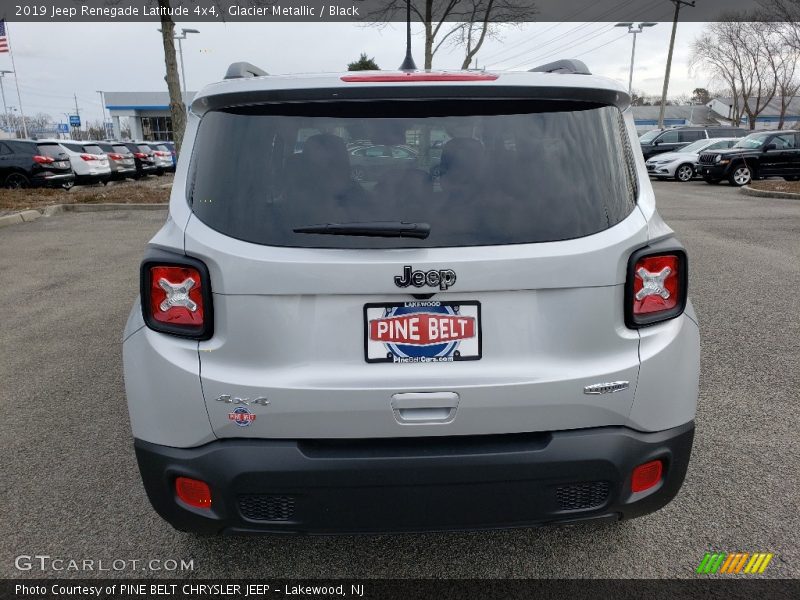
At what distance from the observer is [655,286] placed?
2.14 metres

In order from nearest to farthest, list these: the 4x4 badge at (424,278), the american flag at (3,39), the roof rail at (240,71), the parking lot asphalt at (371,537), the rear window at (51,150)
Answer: the 4x4 badge at (424,278) → the roof rail at (240,71) → the parking lot asphalt at (371,537) → the rear window at (51,150) → the american flag at (3,39)

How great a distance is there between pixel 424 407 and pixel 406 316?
0.30 meters

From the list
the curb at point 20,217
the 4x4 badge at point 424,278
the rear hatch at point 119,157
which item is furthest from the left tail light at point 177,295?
the rear hatch at point 119,157

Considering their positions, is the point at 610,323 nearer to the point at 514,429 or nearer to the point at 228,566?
the point at 514,429

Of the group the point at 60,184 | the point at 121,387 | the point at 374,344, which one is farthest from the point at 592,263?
the point at 60,184

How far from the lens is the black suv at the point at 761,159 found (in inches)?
806

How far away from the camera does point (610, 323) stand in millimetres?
2061

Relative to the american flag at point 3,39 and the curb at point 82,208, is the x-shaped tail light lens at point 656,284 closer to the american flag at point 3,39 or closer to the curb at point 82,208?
the curb at point 82,208

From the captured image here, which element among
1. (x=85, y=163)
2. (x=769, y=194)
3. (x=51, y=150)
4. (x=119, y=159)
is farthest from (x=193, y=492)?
(x=119, y=159)

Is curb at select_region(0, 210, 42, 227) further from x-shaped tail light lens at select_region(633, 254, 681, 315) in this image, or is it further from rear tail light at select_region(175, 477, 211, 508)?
x-shaped tail light lens at select_region(633, 254, 681, 315)

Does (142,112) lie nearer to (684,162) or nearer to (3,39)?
(3,39)

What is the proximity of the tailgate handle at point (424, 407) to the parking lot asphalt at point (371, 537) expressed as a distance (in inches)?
22.3

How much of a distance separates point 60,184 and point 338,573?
68.6 feet

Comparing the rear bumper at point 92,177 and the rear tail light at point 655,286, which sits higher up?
the rear tail light at point 655,286
